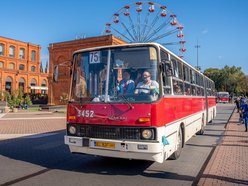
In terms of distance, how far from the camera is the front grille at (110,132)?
6105mm

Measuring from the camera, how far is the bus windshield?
6.25 meters

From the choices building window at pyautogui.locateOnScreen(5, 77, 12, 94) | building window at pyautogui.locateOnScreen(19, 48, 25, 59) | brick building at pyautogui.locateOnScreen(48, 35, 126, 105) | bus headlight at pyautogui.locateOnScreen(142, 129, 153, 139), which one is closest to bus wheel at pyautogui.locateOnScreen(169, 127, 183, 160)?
bus headlight at pyautogui.locateOnScreen(142, 129, 153, 139)

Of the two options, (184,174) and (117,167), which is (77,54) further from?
(184,174)

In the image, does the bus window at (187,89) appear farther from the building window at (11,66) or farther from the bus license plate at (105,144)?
the building window at (11,66)

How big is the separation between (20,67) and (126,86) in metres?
74.3

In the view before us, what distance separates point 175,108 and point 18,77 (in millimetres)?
67730

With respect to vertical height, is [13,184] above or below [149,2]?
below

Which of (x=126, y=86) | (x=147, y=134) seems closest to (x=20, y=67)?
(x=126, y=86)

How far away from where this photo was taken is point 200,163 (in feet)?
25.8

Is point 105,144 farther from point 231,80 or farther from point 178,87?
point 231,80

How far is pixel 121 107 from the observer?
6242 mm

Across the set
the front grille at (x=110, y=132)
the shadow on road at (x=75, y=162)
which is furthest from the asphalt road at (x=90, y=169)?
the front grille at (x=110, y=132)

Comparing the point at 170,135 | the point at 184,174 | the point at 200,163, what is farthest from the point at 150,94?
the point at 200,163

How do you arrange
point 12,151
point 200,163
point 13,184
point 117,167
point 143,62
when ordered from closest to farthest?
point 13,184 < point 143,62 < point 117,167 < point 200,163 < point 12,151
